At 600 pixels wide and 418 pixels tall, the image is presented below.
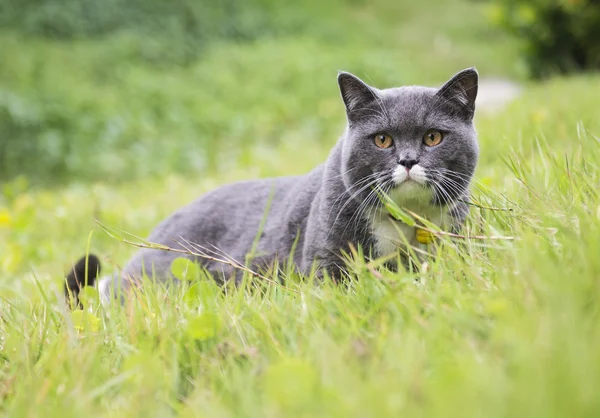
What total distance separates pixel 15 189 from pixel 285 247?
3.50m

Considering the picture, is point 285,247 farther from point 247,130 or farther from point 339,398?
point 247,130

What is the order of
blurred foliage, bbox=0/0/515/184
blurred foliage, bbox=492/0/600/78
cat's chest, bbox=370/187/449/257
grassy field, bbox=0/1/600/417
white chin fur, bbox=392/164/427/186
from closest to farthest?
1. grassy field, bbox=0/1/600/417
2. white chin fur, bbox=392/164/427/186
3. cat's chest, bbox=370/187/449/257
4. blurred foliage, bbox=0/0/515/184
5. blurred foliage, bbox=492/0/600/78

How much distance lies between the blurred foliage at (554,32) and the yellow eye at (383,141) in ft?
23.8

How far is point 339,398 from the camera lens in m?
0.98

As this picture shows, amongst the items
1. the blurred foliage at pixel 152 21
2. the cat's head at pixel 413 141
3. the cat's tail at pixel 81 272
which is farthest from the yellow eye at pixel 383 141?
the blurred foliage at pixel 152 21

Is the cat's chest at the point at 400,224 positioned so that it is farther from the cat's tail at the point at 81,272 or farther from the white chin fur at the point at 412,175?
the cat's tail at the point at 81,272

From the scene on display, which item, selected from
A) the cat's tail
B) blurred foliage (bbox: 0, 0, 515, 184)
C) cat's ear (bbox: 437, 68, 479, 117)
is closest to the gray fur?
cat's ear (bbox: 437, 68, 479, 117)

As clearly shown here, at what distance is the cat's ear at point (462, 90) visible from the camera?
2.16m

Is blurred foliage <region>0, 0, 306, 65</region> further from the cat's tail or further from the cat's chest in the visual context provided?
the cat's chest

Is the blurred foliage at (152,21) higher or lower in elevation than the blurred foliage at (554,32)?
higher

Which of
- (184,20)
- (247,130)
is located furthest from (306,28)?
(247,130)

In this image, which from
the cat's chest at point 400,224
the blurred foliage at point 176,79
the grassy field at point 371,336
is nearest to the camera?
the grassy field at point 371,336

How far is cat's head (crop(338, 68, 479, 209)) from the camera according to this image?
6.75 feet

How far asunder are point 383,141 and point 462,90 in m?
0.35
